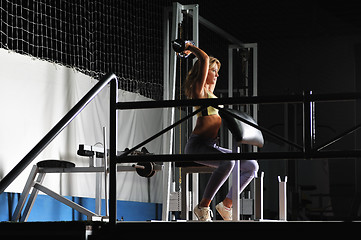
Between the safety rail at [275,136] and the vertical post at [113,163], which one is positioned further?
the vertical post at [113,163]

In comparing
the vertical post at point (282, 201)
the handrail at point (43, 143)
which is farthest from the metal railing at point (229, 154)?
the vertical post at point (282, 201)

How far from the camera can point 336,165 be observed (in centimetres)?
1193

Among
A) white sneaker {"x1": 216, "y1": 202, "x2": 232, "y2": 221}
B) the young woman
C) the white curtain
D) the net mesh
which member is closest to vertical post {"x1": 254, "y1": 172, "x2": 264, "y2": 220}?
the young woman

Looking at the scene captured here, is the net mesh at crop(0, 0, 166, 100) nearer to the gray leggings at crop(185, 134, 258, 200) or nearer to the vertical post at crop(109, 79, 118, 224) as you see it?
the gray leggings at crop(185, 134, 258, 200)

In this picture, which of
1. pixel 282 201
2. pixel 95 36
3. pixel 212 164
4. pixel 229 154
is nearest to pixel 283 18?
pixel 95 36

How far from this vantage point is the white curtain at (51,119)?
5840 mm

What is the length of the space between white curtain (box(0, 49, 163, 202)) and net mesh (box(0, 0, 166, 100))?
0.48 feet

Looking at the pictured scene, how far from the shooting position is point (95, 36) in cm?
722
